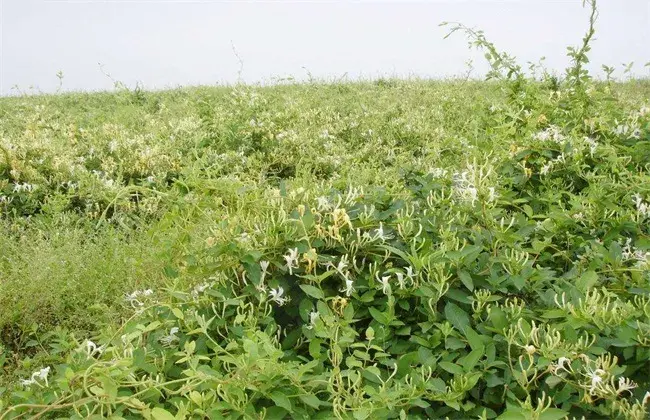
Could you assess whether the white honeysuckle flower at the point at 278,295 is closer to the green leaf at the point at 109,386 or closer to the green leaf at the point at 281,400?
the green leaf at the point at 281,400

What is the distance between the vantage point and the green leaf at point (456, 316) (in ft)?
7.02

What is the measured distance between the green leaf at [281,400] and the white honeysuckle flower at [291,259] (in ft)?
1.63

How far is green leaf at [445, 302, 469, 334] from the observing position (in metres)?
2.14

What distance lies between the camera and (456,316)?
2.16 meters

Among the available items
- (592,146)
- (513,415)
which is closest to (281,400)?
(513,415)

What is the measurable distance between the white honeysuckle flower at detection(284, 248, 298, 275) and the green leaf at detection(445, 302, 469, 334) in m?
0.55

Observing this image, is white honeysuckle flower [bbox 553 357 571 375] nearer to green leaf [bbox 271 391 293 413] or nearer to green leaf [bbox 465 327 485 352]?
green leaf [bbox 465 327 485 352]

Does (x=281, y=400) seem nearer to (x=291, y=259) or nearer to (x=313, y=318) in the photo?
(x=313, y=318)

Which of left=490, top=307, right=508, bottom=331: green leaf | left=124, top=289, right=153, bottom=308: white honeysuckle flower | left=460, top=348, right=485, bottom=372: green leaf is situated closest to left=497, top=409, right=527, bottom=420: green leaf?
left=460, top=348, right=485, bottom=372: green leaf

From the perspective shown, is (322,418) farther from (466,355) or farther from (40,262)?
(40,262)

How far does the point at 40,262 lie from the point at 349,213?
2601 mm

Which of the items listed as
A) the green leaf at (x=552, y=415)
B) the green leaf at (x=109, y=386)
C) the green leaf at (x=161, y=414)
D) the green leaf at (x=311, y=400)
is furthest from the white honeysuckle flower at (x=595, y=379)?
the green leaf at (x=109, y=386)

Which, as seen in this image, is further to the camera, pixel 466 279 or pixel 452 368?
pixel 466 279

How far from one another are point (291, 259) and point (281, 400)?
57 centimetres
